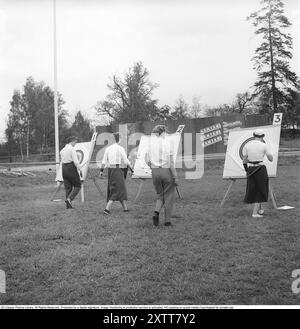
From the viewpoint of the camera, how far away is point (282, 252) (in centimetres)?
552

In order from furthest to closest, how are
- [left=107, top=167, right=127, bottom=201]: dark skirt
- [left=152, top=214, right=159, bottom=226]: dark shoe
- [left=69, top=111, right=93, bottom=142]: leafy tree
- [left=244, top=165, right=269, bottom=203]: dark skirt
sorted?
1. [left=69, top=111, right=93, bottom=142]: leafy tree
2. [left=107, top=167, right=127, bottom=201]: dark skirt
3. [left=244, top=165, right=269, bottom=203]: dark skirt
4. [left=152, top=214, right=159, bottom=226]: dark shoe

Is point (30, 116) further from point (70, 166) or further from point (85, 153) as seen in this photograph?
point (70, 166)

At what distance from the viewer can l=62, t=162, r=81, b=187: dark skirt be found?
9.99m

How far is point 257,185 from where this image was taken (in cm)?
796

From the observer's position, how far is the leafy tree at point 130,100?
33.7 m

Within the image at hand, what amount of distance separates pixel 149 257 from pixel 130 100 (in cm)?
3435

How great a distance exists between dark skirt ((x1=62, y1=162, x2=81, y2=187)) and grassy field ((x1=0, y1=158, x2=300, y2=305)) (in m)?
0.86

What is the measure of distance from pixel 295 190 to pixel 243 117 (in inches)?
691

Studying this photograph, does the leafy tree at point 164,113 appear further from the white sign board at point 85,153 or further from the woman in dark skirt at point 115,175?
the woman in dark skirt at point 115,175

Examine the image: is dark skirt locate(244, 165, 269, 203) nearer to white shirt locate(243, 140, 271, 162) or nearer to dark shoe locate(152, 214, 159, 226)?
white shirt locate(243, 140, 271, 162)

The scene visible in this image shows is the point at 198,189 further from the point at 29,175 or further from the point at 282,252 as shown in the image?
the point at 29,175

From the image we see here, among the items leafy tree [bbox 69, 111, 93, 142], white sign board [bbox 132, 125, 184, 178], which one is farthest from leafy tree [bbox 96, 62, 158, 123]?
white sign board [bbox 132, 125, 184, 178]

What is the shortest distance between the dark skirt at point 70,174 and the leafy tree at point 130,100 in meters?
21.2

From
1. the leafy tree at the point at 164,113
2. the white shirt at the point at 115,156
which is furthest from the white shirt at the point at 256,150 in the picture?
the leafy tree at the point at 164,113
